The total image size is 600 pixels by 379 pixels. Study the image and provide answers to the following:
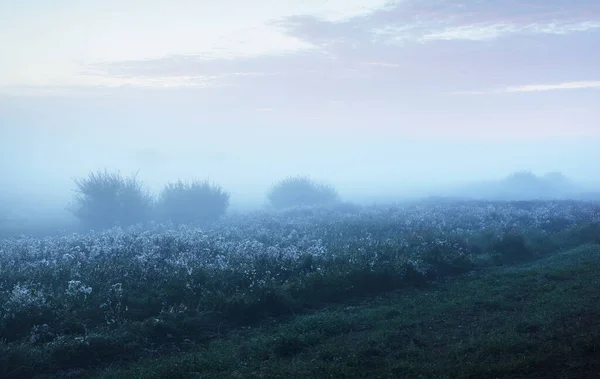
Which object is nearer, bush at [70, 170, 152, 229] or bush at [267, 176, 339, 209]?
bush at [70, 170, 152, 229]

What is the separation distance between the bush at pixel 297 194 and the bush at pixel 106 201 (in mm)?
29374

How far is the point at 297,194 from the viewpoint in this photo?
8038 centimetres

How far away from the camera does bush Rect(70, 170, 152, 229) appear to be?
2045 inches

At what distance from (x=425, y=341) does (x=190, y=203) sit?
48570 millimetres

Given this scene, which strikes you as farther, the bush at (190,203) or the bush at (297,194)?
the bush at (297,194)

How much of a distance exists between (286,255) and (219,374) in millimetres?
10727

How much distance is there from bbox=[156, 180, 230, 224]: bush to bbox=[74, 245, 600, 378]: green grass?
4258 centimetres

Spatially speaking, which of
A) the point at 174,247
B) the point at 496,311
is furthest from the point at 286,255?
the point at 496,311

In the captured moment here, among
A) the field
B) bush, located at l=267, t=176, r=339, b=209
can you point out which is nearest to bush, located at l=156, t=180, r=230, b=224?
bush, located at l=267, t=176, r=339, b=209

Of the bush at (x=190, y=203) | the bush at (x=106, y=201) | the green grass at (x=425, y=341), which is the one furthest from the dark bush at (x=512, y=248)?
the bush at (x=106, y=201)

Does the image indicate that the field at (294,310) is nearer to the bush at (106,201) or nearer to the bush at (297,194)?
the bush at (106,201)

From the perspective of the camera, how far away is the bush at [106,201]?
170 ft

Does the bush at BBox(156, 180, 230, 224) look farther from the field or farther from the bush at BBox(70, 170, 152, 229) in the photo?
the field

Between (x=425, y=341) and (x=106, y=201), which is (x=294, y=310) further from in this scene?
(x=106, y=201)
